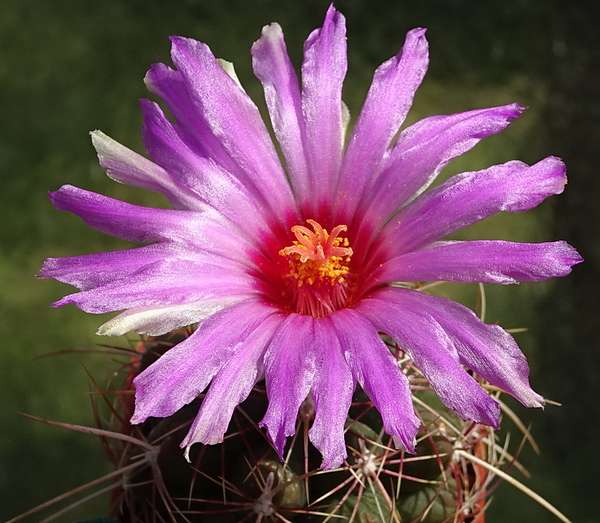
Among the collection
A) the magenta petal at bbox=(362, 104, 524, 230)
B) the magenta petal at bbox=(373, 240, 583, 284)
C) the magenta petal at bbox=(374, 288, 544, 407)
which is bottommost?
the magenta petal at bbox=(374, 288, 544, 407)

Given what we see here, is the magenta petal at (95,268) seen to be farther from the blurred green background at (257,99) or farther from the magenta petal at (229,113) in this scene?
the blurred green background at (257,99)

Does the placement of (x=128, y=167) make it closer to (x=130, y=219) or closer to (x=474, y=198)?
(x=130, y=219)

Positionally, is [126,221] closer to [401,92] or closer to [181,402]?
[181,402]

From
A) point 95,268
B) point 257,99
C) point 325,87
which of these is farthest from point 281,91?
Answer: point 257,99

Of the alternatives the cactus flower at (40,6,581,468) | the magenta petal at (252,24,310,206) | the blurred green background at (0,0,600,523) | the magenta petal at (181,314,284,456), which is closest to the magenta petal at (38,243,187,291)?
the cactus flower at (40,6,581,468)

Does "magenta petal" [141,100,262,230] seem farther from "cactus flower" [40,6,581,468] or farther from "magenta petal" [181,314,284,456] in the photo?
"magenta petal" [181,314,284,456]

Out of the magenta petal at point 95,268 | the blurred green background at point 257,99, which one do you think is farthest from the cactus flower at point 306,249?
the blurred green background at point 257,99
